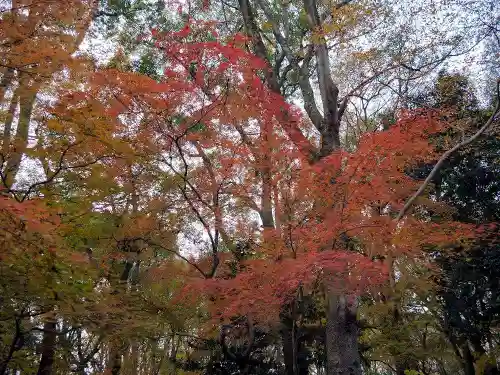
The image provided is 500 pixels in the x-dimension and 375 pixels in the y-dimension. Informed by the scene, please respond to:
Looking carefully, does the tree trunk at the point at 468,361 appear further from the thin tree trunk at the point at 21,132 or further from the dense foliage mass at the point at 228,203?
the thin tree trunk at the point at 21,132

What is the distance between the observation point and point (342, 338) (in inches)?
244

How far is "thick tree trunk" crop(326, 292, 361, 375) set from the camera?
6.04 meters

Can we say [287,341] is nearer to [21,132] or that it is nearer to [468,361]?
[468,361]

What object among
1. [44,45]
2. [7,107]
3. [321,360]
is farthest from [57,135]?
[321,360]

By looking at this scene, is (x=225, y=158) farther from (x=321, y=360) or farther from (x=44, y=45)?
(x=321, y=360)

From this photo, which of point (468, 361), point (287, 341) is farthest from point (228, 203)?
point (468, 361)

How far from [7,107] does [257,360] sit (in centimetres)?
750

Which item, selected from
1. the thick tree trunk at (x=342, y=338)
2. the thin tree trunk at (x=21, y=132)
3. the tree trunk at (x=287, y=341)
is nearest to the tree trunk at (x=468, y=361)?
the tree trunk at (x=287, y=341)

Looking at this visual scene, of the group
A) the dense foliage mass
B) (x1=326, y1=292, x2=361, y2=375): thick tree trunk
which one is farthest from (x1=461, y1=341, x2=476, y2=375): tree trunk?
(x1=326, y1=292, x2=361, y2=375): thick tree trunk

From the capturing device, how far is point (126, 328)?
4.51 m

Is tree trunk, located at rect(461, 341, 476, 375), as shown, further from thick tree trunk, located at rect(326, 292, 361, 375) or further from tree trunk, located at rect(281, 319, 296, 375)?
thick tree trunk, located at rect(326, 292, 361, 375)

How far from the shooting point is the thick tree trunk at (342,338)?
19.8 feet

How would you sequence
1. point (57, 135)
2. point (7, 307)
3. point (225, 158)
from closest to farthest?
point (7, 307) → point (57, 135) → point (225, 158)

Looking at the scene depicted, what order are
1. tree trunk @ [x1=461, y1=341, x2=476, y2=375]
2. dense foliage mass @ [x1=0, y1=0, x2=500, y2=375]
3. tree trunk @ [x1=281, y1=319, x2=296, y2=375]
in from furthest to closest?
tree trunk @ [x1=461, y1=341, x2=476, y2=375], tree trunk @ [x1=281, y1=319, x2=296, y2=375], dense foliage mass @ [x1=0, y1=0, x2=500, y2=375]
